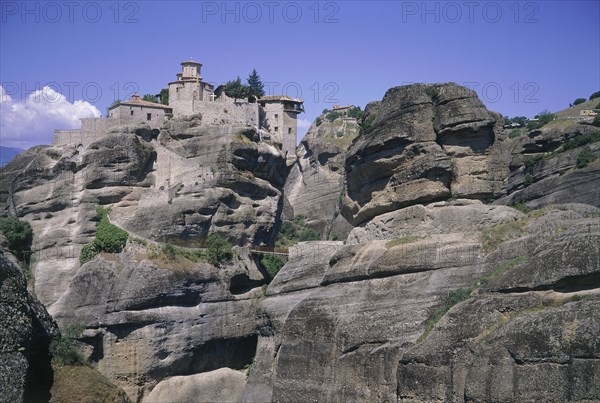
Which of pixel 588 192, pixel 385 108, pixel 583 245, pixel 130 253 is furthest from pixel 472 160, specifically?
pixel 130 253

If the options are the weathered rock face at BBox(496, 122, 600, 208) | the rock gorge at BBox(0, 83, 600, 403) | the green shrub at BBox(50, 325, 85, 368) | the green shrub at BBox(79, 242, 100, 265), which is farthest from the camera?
the weathered rock face at BBox(496, 122, 600, 208)

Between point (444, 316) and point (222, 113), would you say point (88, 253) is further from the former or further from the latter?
point (444, 316)

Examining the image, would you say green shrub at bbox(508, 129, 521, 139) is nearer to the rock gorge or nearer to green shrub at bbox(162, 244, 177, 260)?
the rock gorge

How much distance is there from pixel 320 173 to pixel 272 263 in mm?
34455

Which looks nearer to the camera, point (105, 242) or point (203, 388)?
point (203, 388)

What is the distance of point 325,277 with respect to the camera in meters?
38.7

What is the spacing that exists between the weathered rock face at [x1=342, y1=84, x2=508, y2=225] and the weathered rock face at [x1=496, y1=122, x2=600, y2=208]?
15680mm

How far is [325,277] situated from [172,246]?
13.9m

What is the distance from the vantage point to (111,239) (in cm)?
4956

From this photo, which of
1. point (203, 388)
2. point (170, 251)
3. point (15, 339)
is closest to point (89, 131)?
point (170, 251)

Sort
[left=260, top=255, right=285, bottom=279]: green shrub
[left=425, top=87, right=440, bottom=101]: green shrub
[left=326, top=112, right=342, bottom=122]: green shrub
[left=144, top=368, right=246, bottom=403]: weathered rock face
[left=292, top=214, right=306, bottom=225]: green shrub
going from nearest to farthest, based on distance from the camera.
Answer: [left=425, top=87, right=440, bottom=101]: green shrub, [left=144, top=368, right=246, bottom=403]: weathered rock face, [left=260, top=255, right=285, bottom=279]: green shrub, [left=292, top=214, right=306, bottom=225]: green shrub, [left=326, top=112, right=342, bottom=122]: green shrub

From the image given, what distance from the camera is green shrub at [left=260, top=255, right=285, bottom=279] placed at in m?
53.7

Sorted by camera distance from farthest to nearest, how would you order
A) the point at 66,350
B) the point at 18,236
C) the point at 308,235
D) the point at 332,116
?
the point at 332,116, the point at 308,235, the point at 18,236, the point at 66,350

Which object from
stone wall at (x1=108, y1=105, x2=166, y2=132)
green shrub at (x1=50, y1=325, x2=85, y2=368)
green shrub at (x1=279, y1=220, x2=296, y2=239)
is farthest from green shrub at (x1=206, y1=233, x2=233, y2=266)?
green shrub at (x1=279, y1=220, x2=296, y2=239)
